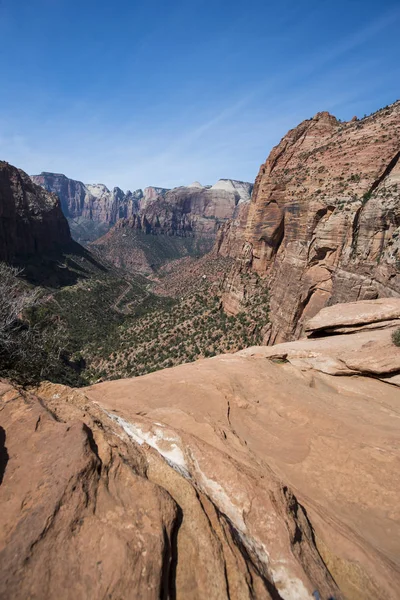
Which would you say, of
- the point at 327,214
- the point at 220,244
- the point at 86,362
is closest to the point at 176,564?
the point at 327,214

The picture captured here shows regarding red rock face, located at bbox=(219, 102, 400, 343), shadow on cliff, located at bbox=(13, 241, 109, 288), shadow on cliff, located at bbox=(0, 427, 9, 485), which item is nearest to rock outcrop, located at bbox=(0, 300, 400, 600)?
shadow on cliff, located at bbox=(0, 427, 9, 485)

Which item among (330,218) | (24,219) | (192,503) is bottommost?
(192,503)

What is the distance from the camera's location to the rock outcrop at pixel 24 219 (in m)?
78.8

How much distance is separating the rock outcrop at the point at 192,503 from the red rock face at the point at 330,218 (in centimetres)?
1771

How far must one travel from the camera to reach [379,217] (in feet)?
80.0

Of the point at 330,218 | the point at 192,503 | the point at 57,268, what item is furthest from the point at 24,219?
the point at 192,503

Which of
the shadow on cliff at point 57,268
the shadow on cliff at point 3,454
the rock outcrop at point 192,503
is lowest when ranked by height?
the shadow on cliff at point 57,268

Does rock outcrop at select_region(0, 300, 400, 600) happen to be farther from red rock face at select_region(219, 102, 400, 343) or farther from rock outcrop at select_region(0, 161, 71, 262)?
rock outcrop at select_region(0, 161, 71, 262)

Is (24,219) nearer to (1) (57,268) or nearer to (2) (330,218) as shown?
(1) (57,268)

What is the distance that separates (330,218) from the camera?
1117 inches

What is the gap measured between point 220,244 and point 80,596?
126318mm

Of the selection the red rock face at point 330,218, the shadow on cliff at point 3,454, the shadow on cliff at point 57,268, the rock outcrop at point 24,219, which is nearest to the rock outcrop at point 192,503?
the shadow on cliff at point 3,454

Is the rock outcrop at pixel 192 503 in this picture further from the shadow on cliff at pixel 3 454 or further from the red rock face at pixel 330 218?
the red rock face at pixel 330 218

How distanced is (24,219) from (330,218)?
87036 mm
